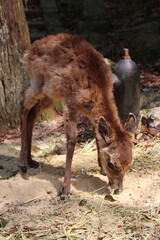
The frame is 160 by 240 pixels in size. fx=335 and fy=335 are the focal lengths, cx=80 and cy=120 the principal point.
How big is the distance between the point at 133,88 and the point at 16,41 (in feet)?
8.68

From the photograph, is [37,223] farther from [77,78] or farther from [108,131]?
[77,78]

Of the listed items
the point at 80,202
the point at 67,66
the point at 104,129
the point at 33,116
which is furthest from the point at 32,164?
the point at 67,66

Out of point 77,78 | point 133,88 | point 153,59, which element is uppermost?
point 77,78

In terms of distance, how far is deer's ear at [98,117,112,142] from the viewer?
14.3ft

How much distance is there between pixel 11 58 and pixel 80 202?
3826 millimetres

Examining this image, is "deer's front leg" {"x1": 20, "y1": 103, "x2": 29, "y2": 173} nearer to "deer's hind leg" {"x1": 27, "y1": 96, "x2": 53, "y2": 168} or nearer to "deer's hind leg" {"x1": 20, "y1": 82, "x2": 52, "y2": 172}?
"deer's hind leg" {"x1": 20, "y1": 82, "x2": 52, "y2": 172}

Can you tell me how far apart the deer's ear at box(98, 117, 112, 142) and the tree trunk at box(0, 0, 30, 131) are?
3.13 metres

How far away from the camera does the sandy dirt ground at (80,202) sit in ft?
12.0

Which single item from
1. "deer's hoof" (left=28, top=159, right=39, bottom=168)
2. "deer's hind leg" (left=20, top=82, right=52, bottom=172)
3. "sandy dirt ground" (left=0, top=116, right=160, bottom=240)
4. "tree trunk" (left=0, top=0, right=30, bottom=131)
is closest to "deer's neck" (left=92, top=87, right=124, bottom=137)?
"sandy dirt ground" (left=0, top=116, right=160, bottom=240)

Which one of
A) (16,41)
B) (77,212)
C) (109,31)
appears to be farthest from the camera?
(109,31)

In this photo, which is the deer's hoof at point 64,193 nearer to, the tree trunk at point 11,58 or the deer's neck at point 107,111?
the deer's neck at point 107,111

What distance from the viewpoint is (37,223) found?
3830 mm

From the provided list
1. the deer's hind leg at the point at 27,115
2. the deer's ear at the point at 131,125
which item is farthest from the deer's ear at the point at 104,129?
the deer's hind leg at the point at 27,115

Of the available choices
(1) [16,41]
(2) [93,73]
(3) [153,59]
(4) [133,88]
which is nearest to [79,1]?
(3) [153,59]
